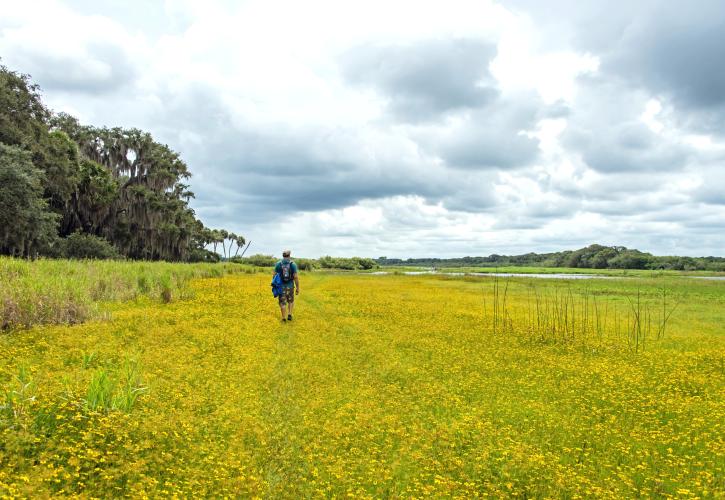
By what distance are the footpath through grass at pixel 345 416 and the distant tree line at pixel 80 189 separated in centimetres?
2561

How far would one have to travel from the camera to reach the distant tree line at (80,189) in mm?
34625

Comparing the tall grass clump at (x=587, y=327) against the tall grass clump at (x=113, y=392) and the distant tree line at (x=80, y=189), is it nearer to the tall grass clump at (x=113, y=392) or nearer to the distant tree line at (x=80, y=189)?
the tall grass clump at (x=113, y=392)

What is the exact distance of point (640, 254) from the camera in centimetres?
14225

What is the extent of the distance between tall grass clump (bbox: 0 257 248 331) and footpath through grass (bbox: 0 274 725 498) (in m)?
0.88

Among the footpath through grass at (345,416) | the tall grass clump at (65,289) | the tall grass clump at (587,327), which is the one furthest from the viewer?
the tall grass clump at (587,327)

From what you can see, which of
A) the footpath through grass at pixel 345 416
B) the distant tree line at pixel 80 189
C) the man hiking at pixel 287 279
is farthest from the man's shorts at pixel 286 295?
the distant tree line at pixel 80 189

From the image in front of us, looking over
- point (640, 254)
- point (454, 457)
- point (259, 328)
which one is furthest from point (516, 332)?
point (640, 254)

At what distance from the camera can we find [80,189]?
51188 mm

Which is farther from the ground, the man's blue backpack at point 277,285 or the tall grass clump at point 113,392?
the man's blue backpack at point 277,285

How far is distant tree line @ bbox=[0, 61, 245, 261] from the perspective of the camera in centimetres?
3462

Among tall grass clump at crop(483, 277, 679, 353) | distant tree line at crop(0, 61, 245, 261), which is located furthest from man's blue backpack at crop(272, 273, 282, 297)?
distant tree line at crop(0, 61, 245, 261)

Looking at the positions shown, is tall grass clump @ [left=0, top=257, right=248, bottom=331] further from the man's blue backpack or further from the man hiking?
the man hiking

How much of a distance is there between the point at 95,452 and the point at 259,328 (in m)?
12.2

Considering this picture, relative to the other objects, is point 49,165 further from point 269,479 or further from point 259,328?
point 269,479
